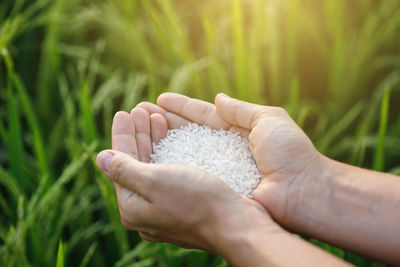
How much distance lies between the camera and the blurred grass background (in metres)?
0.97

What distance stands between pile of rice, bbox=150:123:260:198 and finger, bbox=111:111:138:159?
0.07 m

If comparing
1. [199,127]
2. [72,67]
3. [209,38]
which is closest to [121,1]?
[72,67]

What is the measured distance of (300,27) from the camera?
4.91 feet

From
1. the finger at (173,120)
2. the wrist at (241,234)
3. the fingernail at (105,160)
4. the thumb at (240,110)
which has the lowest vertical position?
the wrist at (241,234)

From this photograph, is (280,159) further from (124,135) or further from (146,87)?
(146,87)

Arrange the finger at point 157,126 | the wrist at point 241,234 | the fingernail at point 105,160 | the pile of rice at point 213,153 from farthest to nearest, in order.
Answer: the finger at point 157,126 < the pile of rice at point 213,153 < the fingernail at point 105,160 < the wrist at point 241,234

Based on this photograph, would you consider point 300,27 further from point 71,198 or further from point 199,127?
point 71,198

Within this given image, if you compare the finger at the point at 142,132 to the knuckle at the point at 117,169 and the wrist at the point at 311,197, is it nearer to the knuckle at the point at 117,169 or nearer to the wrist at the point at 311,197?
the knuckle at the point at 117,169

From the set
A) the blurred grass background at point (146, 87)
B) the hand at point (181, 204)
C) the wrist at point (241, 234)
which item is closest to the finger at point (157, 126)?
the blurred grass background at point (146, 87)

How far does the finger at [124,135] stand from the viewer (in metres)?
0.88

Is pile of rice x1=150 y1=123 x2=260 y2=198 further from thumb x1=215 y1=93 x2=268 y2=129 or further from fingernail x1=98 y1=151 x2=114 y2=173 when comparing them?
fingernail x1=98 y1=151 x2=114 y2=173

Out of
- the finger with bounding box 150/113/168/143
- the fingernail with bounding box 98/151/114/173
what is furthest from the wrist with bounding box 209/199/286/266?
the finger with bounding box 150/113/168/143

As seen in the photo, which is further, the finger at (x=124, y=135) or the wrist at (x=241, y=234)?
the finger at (x=124, y=135)

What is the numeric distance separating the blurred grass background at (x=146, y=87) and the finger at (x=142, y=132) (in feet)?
0.36
